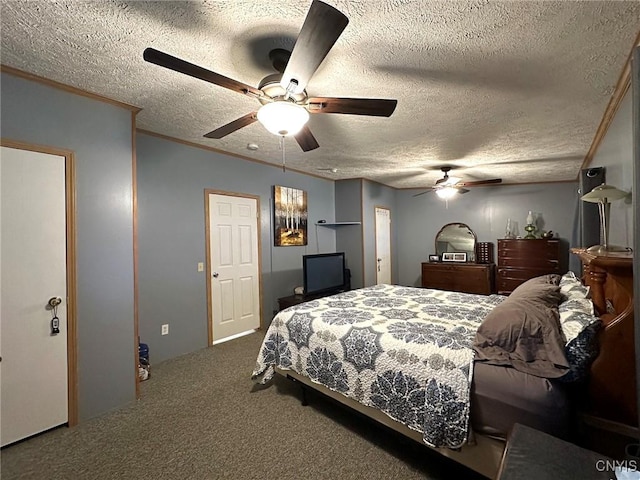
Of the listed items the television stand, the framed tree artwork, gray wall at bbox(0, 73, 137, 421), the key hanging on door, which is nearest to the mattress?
gray wall at bbox(0, 73, 137, 421)

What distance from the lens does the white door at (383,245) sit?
19.6 feet

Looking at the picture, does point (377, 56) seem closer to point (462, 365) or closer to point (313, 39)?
point (313, 39)

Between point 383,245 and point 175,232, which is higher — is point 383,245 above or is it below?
below

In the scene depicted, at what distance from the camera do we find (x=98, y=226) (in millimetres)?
2234

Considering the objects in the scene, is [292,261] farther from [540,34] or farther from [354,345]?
[540,34]

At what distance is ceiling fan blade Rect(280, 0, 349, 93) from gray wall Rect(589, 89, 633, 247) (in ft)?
6.01

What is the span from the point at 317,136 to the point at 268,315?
268 cm

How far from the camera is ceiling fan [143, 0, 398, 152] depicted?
1248mm

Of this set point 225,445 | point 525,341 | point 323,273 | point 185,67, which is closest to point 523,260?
point 323,273

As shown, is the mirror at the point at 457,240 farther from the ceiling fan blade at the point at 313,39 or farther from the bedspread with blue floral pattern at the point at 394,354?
the ceiling fan blade at the point at 313,39

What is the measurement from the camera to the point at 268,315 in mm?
4359

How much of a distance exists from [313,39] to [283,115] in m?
0.46

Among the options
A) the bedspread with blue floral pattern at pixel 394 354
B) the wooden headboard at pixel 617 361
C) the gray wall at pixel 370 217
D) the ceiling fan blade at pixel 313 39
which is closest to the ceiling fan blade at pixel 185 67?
the ceiling fan blade at pixel 313 39

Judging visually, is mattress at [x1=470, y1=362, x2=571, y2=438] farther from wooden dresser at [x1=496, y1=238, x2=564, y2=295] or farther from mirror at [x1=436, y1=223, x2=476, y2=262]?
mirror at [x1=436, y1=223, x2=476, y2=262]
